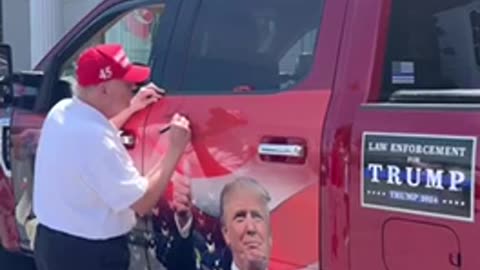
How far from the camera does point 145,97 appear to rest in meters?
4.05

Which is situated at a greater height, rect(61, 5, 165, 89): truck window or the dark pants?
rect(61, 5, 165, 89): truck window

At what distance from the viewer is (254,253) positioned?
3375 millimetres

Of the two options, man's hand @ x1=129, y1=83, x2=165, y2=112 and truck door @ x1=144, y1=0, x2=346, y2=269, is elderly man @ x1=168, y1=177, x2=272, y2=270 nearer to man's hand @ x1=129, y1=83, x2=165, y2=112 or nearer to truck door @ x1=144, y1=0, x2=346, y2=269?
truck door @ x1=144, y1=0, x2=346, y2=269

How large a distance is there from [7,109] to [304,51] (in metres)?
2.40

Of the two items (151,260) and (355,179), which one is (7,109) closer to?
(151,260)

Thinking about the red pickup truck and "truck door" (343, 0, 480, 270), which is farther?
the red pickup truck

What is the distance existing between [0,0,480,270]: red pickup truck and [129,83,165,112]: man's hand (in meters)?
0.05

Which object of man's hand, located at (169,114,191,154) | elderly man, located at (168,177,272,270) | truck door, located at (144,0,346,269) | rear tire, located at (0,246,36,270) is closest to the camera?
truck door, located at (144,0,346,269)

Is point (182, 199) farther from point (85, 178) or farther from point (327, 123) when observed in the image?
point (327, 123)

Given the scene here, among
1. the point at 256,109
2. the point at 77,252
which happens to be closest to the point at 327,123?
the point at 256,109

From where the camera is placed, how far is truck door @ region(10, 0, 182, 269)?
428 cm

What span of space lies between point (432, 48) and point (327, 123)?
597 mm

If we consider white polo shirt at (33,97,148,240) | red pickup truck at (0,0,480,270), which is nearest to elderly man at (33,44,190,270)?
white polo shirt at (33,97,148,240)

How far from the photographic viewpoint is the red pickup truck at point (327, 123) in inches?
108
